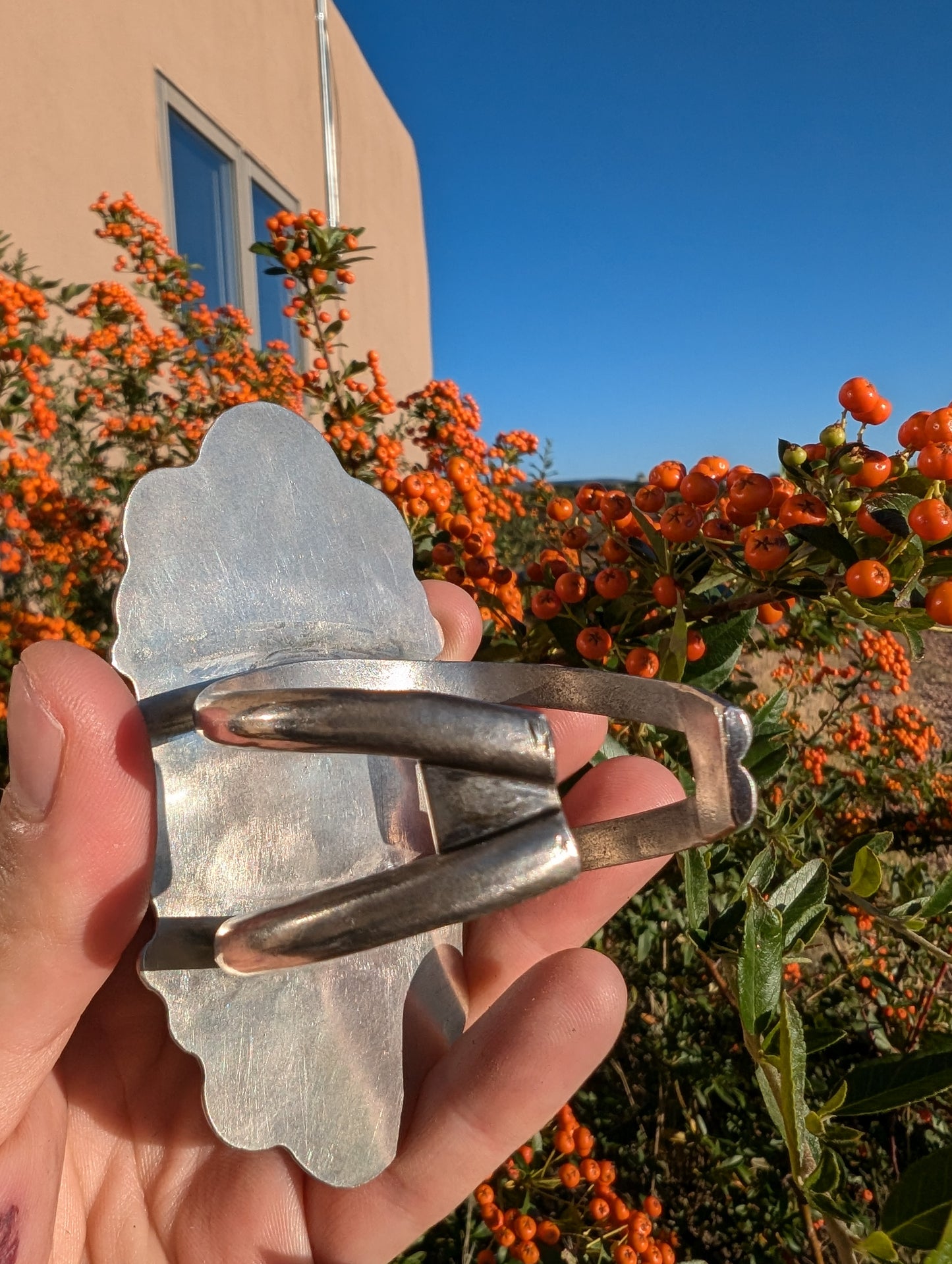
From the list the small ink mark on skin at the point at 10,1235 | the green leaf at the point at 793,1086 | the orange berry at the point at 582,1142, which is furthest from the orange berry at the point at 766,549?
the orange berry at the point at 582,1142

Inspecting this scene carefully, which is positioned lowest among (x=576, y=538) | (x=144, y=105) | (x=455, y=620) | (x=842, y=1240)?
(x=842, y=1240)

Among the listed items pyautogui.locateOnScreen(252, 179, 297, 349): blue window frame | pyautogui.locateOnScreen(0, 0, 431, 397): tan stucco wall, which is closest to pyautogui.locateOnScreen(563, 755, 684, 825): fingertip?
pyautogui.locateOnScreen(0, 0, 431, 397): tan stucco wall

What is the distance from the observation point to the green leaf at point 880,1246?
2.21ft

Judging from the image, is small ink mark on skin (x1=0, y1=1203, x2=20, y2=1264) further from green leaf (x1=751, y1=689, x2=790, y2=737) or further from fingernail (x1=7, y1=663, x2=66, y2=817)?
green leaf (x1=751, y1=689, x2=790, y2=737)

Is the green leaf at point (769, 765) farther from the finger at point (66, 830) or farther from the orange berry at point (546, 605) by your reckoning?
the finger at point (66, 830)

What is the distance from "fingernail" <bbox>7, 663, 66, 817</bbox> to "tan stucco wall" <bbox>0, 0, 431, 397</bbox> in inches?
121

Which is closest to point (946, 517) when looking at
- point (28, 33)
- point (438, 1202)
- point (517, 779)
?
point (517, 779)

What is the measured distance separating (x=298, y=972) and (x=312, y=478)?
491 mm

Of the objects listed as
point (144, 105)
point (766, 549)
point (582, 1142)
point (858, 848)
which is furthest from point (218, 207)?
point (582, 1142)

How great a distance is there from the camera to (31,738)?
579 mm

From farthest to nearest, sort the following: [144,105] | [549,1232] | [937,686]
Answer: [937,686] < [144,105] < [549,1232]

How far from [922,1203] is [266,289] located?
17.9 ft

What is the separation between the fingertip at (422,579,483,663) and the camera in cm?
103

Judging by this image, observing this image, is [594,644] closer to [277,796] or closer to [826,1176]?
[277,796]
